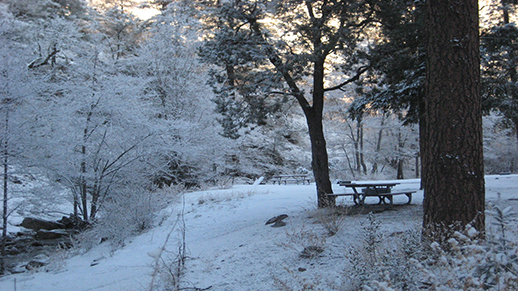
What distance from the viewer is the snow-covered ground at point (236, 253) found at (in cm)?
427

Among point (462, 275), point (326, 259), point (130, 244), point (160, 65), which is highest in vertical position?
point (160, 65)

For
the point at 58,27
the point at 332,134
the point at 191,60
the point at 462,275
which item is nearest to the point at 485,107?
the point at 462,275

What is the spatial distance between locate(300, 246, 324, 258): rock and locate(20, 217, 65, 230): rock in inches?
417

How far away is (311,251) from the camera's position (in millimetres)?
4688

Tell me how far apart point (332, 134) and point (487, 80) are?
17.0 m

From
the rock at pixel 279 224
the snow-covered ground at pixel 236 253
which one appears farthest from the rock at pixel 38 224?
the rock at pixel 279 224

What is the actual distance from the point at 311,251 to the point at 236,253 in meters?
1.40

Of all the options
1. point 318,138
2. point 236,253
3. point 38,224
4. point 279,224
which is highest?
point 318,138

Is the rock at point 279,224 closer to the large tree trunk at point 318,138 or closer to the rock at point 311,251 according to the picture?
the large tree trunk at point 318,138

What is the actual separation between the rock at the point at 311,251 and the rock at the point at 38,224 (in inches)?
417

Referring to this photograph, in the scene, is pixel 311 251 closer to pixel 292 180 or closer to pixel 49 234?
pixel 49 234

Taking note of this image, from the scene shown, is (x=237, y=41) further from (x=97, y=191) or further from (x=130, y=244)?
(x=97, y=191)

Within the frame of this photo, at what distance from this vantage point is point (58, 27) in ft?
62.6

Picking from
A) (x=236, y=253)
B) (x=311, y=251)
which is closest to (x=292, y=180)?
(x=236, y=253)
